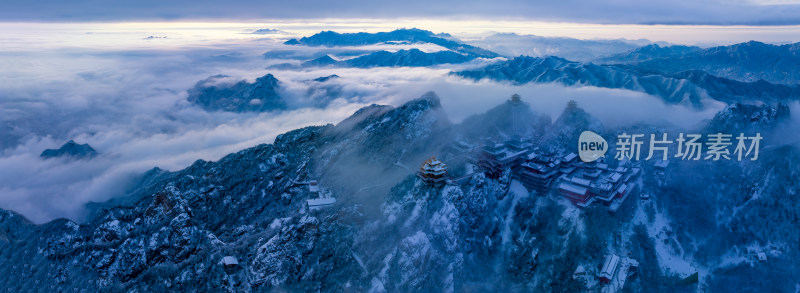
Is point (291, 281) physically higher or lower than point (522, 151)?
lower

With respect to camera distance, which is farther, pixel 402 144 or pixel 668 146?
pixel 668 146

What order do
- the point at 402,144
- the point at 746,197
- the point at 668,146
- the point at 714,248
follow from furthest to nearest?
1. the point at 668,146
2. the point at 402,144
3. the point at 746,197
4. the point at 714,248

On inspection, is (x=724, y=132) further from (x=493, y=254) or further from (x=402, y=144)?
(x=402, y=144)

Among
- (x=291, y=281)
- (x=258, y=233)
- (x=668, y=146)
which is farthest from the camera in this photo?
(x=668, y=146)

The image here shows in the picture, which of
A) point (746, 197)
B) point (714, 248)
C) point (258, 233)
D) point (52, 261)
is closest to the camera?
point (52, 261)

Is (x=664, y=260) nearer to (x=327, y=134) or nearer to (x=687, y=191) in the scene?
(x=687, y=191)

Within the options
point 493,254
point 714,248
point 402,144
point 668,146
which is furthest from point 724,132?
point 402,144

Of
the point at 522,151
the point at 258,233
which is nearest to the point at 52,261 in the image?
the point at 258,233

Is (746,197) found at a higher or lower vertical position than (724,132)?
lower

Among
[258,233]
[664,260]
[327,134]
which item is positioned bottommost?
[664,260]
